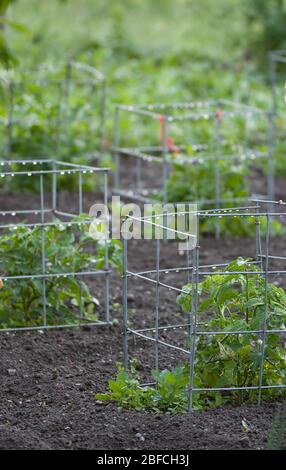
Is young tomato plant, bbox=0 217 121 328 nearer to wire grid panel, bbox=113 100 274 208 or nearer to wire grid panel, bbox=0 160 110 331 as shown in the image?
wire grid panel, bbox=0 160 110 331

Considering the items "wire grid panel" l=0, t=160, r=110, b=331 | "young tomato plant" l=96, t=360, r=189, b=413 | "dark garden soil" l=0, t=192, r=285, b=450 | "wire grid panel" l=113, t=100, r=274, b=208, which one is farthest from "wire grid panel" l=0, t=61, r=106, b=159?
"young tomato plant" l=96, t=360, r=189, b=413

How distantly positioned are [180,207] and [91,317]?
2.20 m

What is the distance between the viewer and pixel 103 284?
23.7ft

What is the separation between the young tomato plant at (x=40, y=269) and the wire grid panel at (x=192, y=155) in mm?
2668

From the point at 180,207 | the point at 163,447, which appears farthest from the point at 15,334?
the point at 180,207

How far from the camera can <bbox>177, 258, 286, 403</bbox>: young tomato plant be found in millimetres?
4609

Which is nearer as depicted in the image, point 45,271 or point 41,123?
point 45,271

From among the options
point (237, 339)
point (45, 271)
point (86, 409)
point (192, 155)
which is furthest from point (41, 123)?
point (237, 339)

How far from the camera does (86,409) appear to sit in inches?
186

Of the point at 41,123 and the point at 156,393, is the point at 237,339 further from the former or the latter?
the point at 41,123

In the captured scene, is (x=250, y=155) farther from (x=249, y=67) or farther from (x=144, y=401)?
(x=249, y=67)

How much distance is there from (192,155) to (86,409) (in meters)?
4.59

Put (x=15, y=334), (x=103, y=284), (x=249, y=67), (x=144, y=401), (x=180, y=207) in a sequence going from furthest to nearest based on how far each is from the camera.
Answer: (x=249, y=67) < (x=180, y=207) < (x=103, y=284) < (x=15, y=334) < (x=144, y=401)
